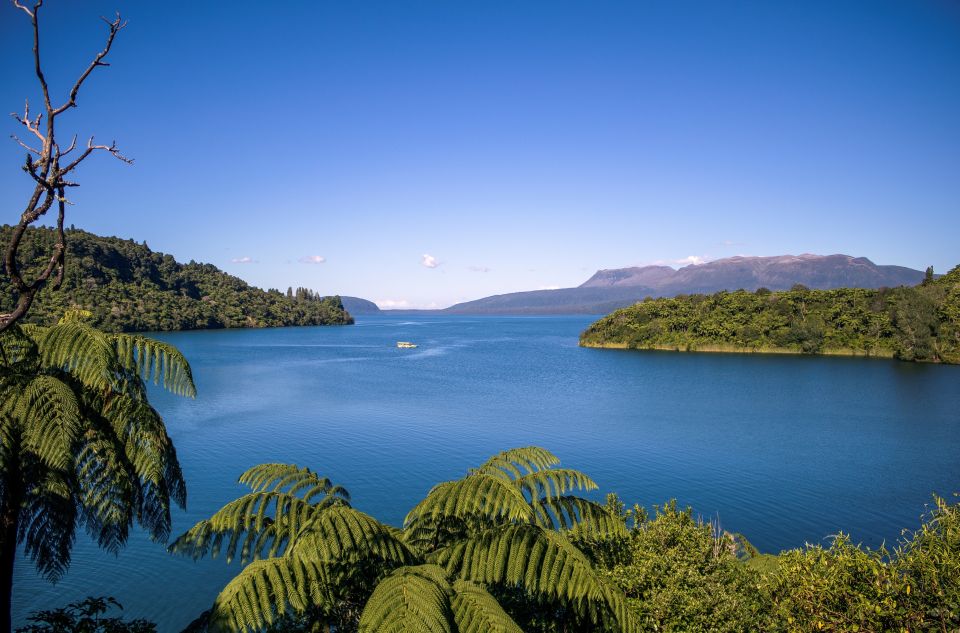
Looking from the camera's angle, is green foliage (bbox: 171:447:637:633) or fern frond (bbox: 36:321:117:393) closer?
green foliage (bbox: 171:447:637:633)

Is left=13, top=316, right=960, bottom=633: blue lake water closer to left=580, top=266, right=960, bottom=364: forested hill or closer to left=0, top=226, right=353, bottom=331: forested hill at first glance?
left=580, top=266, right=960, bottom=364: forested hill

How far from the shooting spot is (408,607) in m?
3.70

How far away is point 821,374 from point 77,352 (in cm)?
5964

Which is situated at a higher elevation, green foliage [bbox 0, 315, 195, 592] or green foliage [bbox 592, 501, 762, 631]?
green foliage [bbox 0, 315, 195, 592]

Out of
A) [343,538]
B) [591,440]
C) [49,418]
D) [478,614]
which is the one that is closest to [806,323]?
Answer: [591,440]

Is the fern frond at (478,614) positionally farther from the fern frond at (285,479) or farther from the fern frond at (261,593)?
the fern frond at (285,479)

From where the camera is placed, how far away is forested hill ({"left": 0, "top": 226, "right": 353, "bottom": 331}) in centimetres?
9344

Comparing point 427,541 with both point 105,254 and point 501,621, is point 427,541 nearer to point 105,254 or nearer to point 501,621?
point 501,621

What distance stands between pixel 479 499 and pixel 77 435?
378 cm

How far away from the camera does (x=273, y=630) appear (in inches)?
192

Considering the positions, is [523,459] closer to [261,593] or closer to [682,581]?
[682,581]

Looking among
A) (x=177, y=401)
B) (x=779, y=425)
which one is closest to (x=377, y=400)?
(x=177, y=401)

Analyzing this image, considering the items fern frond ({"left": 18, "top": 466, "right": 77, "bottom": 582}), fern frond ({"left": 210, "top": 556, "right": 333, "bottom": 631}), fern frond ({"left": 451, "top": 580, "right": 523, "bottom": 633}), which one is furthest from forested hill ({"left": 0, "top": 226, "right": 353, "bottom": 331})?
fern frond ({"left": 451, "top": 580, "right": 523, "bottom": 633})

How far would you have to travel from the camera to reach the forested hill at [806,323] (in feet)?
200
